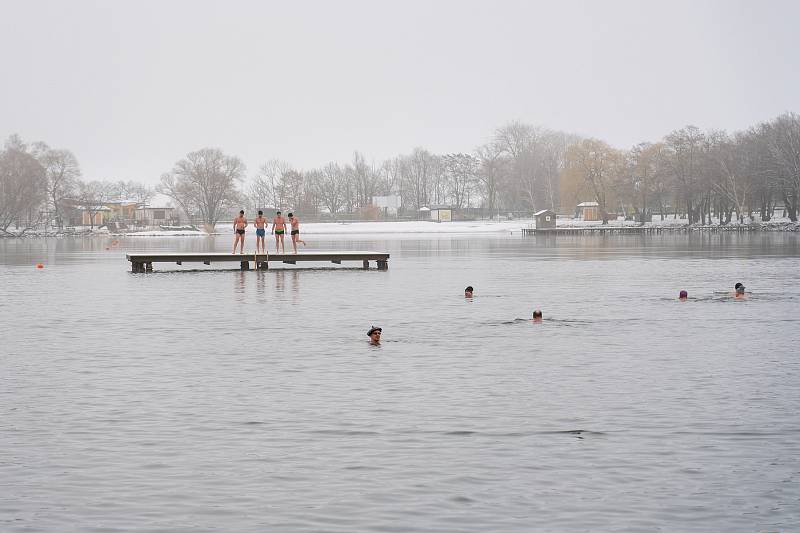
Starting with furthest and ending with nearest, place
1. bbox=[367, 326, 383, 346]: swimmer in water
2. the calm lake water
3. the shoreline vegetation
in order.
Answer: the shoreline vegetation, bbox=[367, 326, 383, 346]: swimmer in water, the calm lake water

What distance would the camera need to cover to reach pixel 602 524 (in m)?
10.4

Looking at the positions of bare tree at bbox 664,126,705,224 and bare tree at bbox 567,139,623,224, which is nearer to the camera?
bare tree at bbox 664,126,705,224

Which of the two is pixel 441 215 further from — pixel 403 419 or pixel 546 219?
pixel 403 419

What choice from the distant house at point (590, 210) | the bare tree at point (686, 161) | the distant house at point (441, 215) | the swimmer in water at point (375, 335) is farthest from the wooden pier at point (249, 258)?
the distant house at point (441, 215)

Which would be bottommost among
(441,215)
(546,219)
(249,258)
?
(249,258)

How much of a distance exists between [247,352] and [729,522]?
13.8 meters

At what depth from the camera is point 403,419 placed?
15281 millimetres

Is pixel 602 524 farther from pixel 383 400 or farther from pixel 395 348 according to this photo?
pixel 395 348

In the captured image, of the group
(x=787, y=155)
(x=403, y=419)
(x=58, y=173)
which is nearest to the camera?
(x=403, y=419)

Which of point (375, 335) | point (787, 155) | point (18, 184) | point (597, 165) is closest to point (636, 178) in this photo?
point (597, 165)

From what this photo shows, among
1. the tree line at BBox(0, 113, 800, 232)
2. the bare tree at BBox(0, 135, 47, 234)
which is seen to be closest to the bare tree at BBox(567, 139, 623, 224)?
the tree line at BBox(0, 113, 800, 232)

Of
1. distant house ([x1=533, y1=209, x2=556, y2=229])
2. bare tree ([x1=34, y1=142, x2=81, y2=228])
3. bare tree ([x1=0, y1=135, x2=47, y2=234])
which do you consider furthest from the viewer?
bare tree ([x1=34, y1=142, x2=81, y2=228])

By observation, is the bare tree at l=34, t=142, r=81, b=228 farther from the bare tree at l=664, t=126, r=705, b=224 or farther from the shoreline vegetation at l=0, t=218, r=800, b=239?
the bare tree at l=664, t=126, r=705, b=224

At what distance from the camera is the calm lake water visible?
432 inches
